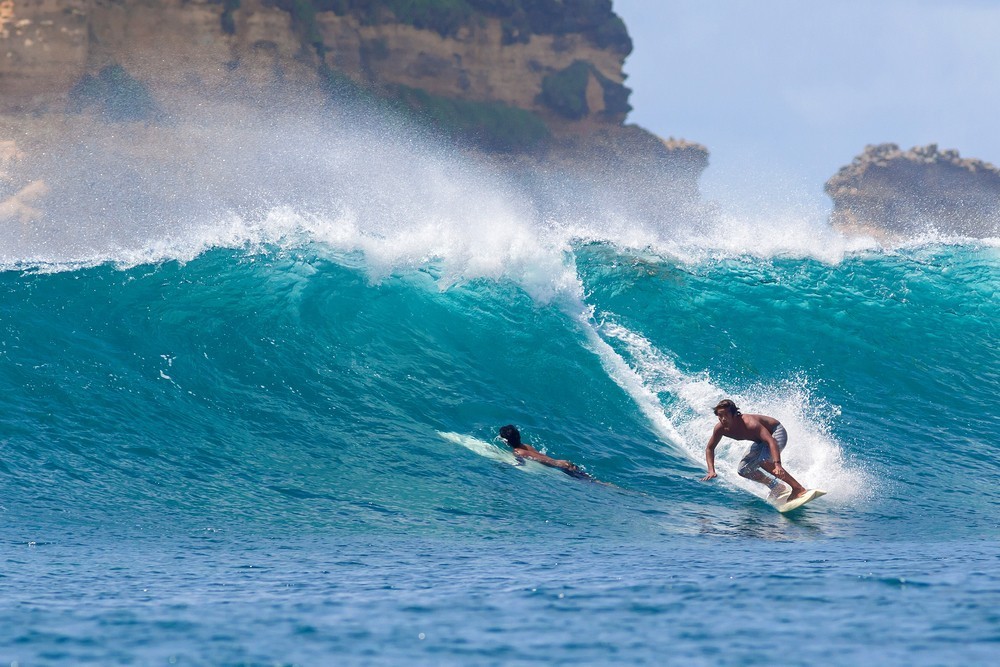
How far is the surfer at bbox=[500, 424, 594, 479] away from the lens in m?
10.1

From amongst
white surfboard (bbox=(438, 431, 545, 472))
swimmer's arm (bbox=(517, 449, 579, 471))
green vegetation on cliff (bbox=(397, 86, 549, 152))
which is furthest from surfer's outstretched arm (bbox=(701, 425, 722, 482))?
green vegetation on cliff (bbox=(397, 86, 549, 152))

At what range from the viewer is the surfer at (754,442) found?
9.68 meters

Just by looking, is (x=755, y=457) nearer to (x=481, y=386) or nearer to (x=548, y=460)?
(x=548, y=460)

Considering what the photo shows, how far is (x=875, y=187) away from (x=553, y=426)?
60.3 metres

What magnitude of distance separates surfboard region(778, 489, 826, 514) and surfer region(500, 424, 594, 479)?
1620 mm

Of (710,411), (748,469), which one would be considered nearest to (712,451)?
(748,469)

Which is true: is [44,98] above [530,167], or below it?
below

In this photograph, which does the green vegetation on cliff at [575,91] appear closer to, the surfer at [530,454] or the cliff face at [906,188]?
the cliff face at [906,188]

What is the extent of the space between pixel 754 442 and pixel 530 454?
6.07 ft

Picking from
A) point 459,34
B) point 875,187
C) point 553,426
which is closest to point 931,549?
point 553,426

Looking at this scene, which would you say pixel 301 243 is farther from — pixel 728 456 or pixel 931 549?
pixel 931 549

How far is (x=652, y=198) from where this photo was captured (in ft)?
199

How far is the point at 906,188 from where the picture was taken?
67312 millimetres

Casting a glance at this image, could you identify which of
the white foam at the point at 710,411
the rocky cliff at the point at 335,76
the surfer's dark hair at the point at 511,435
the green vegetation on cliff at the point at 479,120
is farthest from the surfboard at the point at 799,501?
the green vegetation on cliff at the point at 479,120
